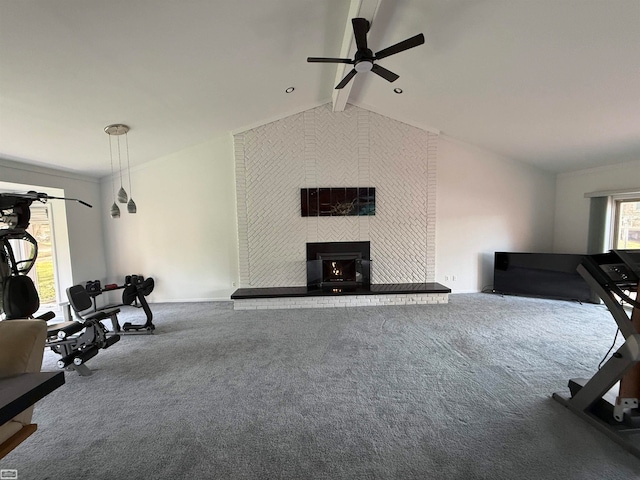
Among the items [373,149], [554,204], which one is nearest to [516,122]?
[373,149]

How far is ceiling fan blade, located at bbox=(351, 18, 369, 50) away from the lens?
2.22 meters

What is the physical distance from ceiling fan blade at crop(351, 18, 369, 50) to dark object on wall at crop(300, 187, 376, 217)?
2.65m

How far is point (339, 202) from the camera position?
4875mm

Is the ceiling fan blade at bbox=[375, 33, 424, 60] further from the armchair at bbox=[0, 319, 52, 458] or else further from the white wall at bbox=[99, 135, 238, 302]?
the white wall at bbox=[99, 135, 238, 302]

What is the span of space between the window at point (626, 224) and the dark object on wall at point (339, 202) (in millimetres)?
4028

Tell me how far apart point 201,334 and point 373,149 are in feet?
13.6

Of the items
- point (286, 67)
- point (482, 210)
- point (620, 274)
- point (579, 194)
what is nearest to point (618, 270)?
point (620, 274)

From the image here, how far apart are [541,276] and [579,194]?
1734mm

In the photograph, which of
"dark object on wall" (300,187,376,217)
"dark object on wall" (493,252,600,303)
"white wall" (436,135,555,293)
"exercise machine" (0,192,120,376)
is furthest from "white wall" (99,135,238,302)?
"dark object on wall" (493,252,600,303)

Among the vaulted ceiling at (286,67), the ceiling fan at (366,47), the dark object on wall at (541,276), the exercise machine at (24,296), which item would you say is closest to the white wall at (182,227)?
Result: the vaulted ceiling at (286,67)

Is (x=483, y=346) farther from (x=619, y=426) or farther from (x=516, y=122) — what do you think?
(x=516, y=122)

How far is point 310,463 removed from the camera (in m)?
1.58

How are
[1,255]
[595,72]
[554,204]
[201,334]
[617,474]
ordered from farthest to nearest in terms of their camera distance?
[554,204] < [201,334] < [595,72] < [1,255] < [617,474]

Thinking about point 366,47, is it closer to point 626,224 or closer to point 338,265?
point 338,265
